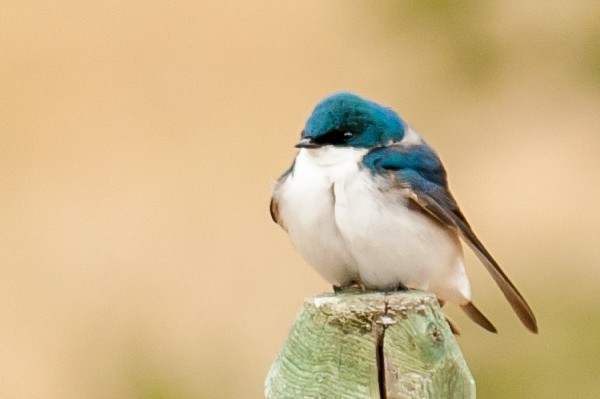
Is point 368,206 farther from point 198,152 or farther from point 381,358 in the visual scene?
point 198,152

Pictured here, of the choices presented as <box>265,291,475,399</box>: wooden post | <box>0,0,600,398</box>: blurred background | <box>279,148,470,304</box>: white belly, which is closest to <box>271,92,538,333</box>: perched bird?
<box>279,148,470,304</box>: white belly

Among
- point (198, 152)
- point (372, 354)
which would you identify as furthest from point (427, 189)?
point (198, 152)

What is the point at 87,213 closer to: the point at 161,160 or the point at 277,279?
the point at 161,160

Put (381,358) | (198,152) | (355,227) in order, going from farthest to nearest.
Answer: (198,152), (355,227), (381,358)

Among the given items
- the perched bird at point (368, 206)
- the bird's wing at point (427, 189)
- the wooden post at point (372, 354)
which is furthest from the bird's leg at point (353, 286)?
the wooden post at point (372, 354)

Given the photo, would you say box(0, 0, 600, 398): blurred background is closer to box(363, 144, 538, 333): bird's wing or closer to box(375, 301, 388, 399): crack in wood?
box(363, 144, 538, 333): bird's wing

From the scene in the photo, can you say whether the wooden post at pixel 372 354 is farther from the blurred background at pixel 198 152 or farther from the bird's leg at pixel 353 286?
the blurred background at pixel 198 152

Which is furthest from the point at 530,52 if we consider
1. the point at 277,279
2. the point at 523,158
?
the point at 277,279

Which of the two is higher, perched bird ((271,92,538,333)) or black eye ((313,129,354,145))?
black eye ((313,129,354,145))

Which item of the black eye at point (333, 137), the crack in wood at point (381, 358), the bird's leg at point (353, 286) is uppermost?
the black eye at point (333, 137)
